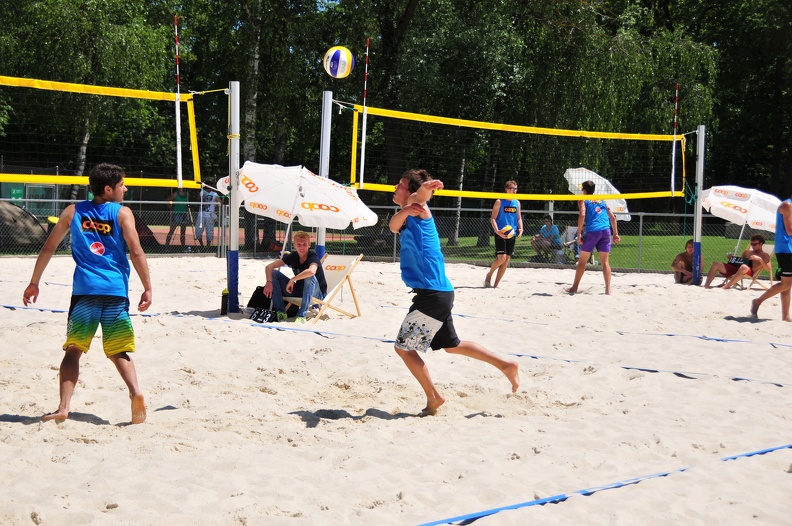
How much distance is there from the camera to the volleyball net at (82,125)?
26.2 feet

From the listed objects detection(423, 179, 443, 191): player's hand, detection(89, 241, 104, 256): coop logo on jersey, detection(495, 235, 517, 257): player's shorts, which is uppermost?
detection(423, 179, 443, 191): player's hand

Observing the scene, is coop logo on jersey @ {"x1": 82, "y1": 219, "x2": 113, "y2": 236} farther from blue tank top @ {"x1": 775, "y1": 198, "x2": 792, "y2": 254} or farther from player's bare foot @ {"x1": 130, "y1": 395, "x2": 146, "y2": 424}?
blue tank top @ {"x1": 775, "y1": 198, "x2": 792, "y2": 254}

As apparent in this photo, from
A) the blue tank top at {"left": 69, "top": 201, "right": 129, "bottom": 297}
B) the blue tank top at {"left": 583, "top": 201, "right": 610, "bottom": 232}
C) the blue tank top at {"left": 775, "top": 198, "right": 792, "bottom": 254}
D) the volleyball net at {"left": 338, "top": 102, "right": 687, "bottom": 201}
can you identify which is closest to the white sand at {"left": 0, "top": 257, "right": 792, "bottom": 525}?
the blue tank top at {"left": 69, "top": 201, "right": 129, "bottom": 297}

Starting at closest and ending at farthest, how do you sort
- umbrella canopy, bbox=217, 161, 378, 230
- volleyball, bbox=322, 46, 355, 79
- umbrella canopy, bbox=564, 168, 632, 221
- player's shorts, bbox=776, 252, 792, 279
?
umbrella canopy, bbox=217, 161, 378, 230
player's shorts, bbox=776, 252, 792, 279
volleyball, bbox=322, 46, 355, 79
umbrella canopy, bbox=564, 168, 632, 221

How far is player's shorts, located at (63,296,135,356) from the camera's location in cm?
443

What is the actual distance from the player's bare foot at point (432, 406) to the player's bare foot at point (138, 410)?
5.10ft

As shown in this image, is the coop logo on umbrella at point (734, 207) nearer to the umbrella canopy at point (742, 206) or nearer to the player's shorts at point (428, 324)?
the umbrella canopy at point (742, 206)

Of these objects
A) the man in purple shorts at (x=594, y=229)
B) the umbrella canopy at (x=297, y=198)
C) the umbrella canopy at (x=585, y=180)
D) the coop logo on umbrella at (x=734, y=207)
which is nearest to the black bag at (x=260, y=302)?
the umbrella canopy at (x=297, y=198)

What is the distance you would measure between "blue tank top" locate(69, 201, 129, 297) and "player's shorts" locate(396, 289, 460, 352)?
158 centimetres

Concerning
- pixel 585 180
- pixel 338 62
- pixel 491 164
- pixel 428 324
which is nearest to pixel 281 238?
pixel 491 164

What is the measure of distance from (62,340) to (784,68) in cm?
2910

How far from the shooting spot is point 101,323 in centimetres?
446

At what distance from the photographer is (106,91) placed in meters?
8.04

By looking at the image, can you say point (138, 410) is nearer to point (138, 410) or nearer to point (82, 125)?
point (138, 410)
